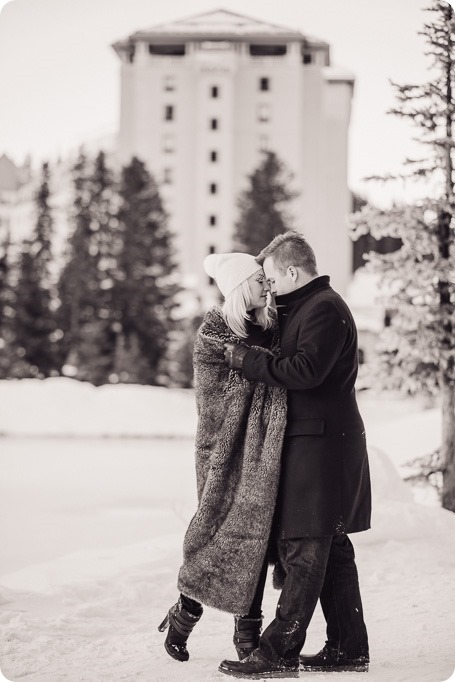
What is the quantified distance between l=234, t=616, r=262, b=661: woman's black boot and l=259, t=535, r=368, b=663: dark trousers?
15 cm

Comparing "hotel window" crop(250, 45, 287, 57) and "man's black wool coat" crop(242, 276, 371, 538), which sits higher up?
"hotel window" crop(250, 45, 287, 57)

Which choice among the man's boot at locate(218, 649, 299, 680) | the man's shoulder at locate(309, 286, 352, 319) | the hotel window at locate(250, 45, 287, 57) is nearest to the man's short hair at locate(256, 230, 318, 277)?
the man's shoulder at locate(309, 286, 352, 319)

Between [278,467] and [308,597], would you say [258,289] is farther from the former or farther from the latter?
[308,597]

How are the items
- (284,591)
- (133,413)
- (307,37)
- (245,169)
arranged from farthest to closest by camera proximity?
(245,169), (133,413), (307,37), (284,591)

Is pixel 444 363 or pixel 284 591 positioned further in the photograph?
pixel 444 363

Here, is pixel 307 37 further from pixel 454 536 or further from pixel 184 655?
pixel 184 655

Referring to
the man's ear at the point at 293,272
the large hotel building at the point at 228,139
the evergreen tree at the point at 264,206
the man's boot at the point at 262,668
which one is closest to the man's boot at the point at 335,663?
the man's boot at the point at 262,668

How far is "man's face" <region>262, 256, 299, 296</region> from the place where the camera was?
12.5ft

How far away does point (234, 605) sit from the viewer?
381 centimetres

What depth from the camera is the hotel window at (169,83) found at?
22.9m

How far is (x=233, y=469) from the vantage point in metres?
3.88

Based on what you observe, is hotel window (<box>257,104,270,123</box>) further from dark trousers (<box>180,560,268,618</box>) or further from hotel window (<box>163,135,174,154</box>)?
dark trousers (<box>180,560,268,618</box>)

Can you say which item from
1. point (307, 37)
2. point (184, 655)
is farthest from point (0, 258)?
point (184, 655)

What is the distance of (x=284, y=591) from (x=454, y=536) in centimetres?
286
